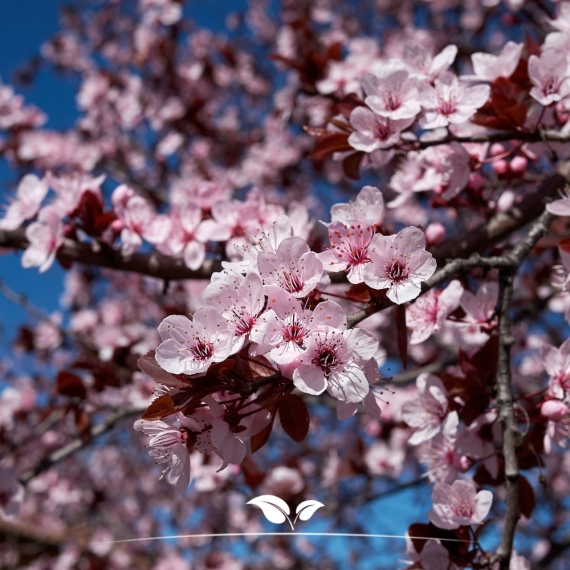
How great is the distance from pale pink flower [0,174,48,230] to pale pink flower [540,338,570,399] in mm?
1550

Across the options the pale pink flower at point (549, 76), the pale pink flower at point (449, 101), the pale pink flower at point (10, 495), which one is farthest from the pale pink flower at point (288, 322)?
the pale pink flower at point (10, 495)

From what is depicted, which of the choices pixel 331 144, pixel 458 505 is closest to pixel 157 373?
pixel 458 505

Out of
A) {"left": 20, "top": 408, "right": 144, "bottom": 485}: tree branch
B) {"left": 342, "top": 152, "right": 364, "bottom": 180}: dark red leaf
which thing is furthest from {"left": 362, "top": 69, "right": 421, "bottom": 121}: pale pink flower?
{"left": 20, "top": 408, "right": 144, "bottom": 485}: tree branch

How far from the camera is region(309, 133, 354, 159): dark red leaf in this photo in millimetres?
1438

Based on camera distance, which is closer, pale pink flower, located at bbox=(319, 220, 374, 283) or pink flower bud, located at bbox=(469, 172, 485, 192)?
pale pink flower, located at bbox=(319, 220, 374, 283)

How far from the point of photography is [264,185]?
4941 mm

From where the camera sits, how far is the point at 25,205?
182 cm

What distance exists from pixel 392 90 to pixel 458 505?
96 cm

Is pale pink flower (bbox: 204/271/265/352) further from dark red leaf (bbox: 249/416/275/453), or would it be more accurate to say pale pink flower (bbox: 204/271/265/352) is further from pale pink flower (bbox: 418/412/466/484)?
pale pink flower (bbox: 418/412/466/484)

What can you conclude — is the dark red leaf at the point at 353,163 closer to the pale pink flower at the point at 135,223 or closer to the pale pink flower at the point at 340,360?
the pale pink flower at the point at 135,223

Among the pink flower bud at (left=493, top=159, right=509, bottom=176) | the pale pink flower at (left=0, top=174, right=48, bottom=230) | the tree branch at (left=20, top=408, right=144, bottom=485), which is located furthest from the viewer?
the tree branch at (left=20, top=408, right=144, bottom=485)

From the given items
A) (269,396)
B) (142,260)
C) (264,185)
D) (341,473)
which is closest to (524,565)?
(269,396)

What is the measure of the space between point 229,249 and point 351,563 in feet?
14.1

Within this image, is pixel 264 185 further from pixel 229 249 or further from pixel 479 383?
pixel 479 383
